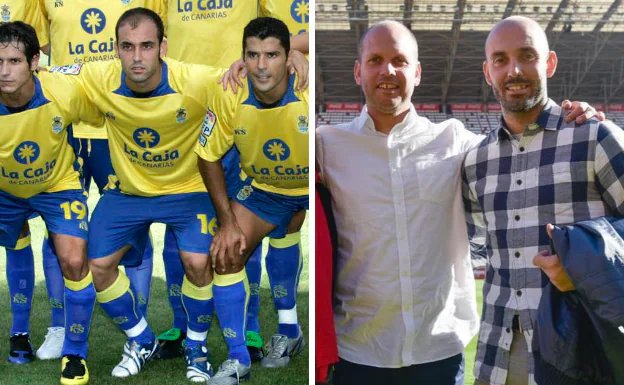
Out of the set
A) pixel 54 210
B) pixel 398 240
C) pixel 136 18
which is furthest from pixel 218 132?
pixel 398 240

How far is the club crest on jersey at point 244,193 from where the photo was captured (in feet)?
8.70

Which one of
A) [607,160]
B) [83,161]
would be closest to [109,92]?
[83,161]

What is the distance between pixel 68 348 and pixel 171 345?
429 millimetres

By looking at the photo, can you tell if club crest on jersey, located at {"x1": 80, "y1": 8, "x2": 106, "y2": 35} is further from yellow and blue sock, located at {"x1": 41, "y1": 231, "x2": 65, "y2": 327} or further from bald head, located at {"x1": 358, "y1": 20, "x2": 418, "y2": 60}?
bald head, located at {"x1": 358, "y1": 20, "x2": 418, "y2": 60}

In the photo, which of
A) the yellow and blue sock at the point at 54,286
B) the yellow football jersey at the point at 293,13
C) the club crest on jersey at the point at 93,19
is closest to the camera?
the yellow football jersey at the point at 293,13

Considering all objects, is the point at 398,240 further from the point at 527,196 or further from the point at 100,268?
the point at 100,268

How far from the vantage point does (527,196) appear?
1.59 m

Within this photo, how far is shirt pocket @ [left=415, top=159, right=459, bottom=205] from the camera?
1.70 m

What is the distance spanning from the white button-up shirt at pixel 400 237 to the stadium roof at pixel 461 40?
426 mm

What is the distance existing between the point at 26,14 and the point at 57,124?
69 cm

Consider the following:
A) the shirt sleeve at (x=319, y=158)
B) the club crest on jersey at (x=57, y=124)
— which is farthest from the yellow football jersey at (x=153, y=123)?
the shirt sleeve at (x=319, y=158)

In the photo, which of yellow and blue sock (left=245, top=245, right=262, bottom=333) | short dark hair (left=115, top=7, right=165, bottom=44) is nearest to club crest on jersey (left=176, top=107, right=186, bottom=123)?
short dark hair (left=115, top=7, right=165, bottom=44)

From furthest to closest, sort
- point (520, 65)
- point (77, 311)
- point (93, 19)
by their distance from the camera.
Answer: point (93, 19) → point (77, 311) → point (520, 65)

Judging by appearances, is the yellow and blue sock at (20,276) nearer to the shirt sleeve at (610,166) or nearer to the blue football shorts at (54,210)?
the blue football shorts at (54,210)
